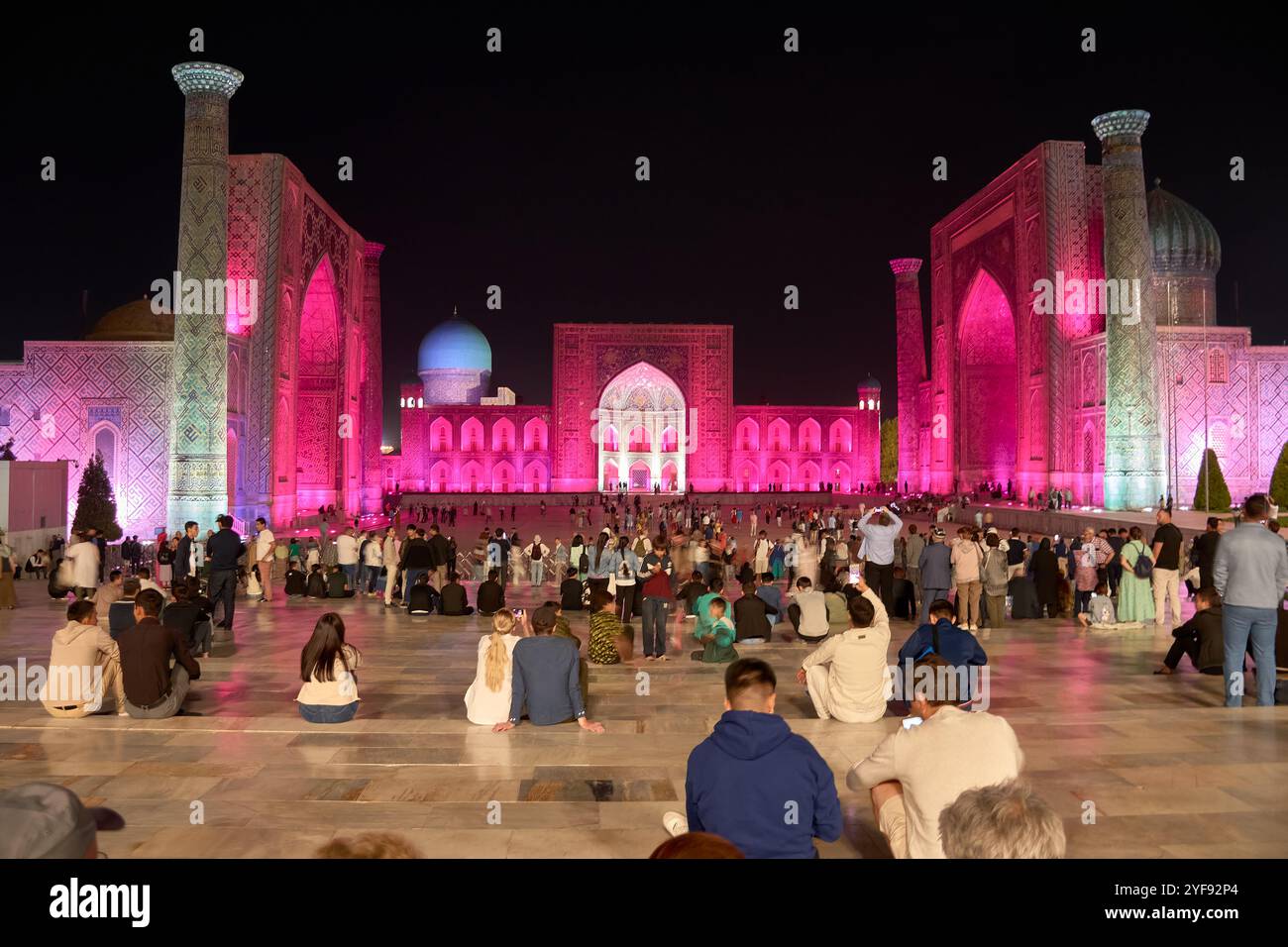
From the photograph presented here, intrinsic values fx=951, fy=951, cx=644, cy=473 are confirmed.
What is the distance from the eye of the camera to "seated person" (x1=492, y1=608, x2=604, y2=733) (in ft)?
18.0

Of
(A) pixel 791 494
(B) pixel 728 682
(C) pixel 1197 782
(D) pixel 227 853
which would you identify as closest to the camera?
(B) pixel 728 682

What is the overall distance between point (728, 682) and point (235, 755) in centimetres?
316

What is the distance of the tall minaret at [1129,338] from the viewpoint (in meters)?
24.0

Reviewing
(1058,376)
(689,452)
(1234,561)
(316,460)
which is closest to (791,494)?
(689,452)

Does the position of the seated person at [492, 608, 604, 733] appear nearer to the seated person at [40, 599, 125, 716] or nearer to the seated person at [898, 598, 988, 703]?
the seated person at [898, 598, 988, 703]

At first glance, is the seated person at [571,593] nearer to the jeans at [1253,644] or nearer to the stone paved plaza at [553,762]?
the stone paved plaza at [553,762]

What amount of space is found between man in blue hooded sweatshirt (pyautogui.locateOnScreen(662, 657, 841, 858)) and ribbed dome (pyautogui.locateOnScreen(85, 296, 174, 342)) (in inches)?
1112

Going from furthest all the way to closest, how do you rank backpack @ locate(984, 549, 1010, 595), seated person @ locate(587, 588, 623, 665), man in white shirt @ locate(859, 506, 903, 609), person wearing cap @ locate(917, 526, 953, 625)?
1. man in white shirt @ locate(859, 506, 903, 609)
2. backpack @ locate(984, 549, 1010, 595)
3. person wearing cap @ locate(917, 526, 953, 625)
4. seated person @ locate(587, 588, 623, 665)

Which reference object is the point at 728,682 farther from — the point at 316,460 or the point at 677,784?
the point at 316,460

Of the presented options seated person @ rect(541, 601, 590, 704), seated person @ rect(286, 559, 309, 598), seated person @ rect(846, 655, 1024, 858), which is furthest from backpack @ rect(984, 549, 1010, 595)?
seated person @ rect(286, 559, 309, 598)

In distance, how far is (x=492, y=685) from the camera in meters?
5.58

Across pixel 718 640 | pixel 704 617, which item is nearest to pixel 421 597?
pixel 704 617

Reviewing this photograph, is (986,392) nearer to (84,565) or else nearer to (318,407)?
(318,407)
